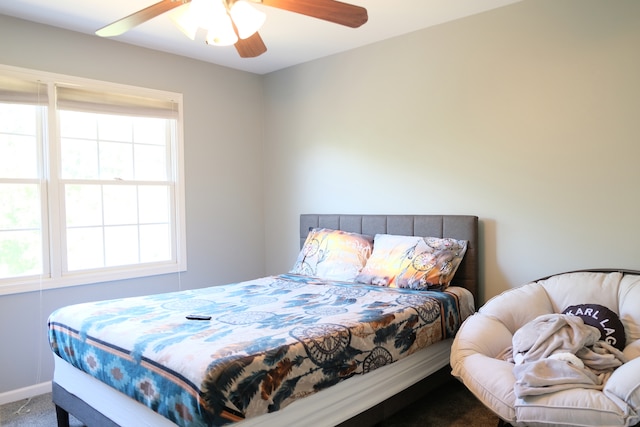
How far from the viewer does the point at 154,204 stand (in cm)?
381

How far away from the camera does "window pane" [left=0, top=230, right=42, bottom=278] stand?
3.05 meters

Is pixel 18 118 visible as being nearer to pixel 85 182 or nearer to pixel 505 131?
pixel 85 182

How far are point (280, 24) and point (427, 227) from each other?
1.82 metres

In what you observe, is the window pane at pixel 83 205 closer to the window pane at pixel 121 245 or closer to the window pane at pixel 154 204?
the window pane at pixel 121 245

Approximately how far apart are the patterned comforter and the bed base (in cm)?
22

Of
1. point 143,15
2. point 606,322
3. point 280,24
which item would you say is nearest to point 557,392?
point 606,322

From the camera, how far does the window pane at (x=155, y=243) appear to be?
12.3 feet

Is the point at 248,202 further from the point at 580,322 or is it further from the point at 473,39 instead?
the point at 580,322

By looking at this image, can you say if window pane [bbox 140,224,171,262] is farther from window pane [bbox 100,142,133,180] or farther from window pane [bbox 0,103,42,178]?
window pane [bbox 0,103,42,178]

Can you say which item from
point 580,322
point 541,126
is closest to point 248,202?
point 541,126

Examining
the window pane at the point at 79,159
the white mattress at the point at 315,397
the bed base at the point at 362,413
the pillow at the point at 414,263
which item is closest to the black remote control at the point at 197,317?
the white mattress at the point at 315,397

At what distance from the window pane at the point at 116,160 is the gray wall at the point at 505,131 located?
1.61 metres

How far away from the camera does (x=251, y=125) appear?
14.7ft

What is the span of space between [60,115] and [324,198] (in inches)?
86.3
